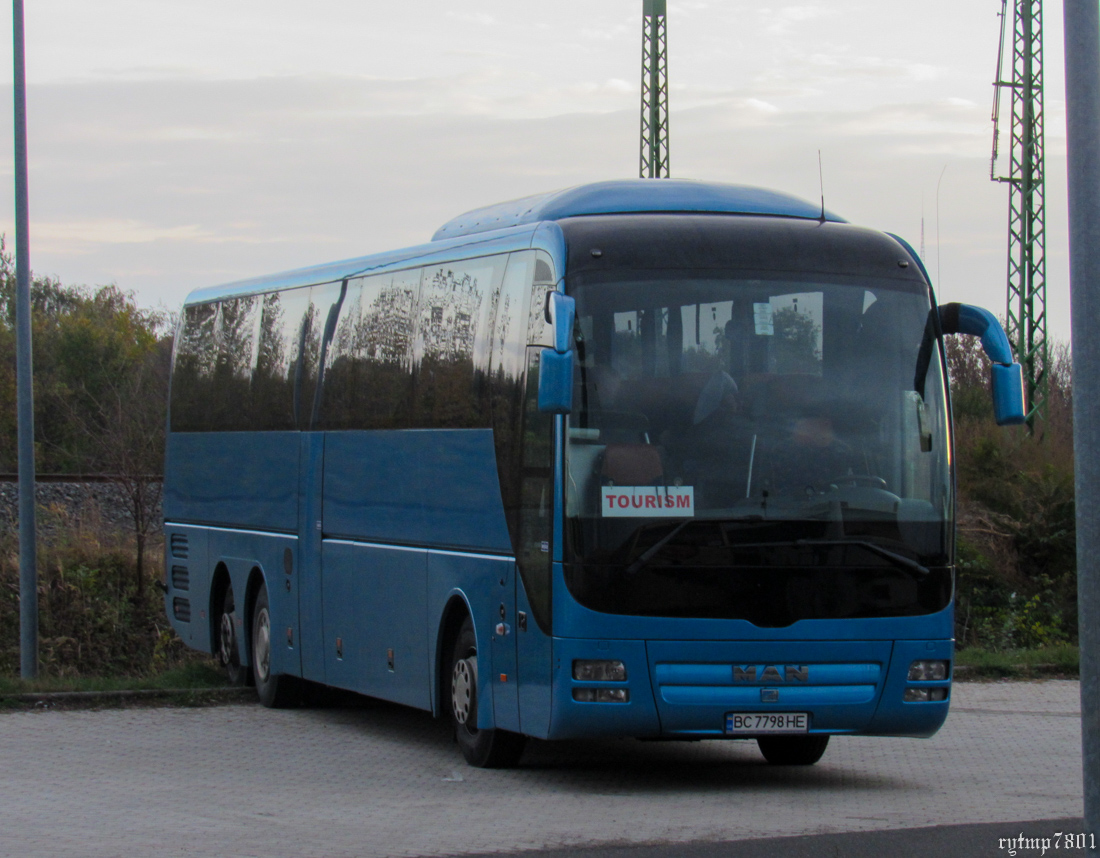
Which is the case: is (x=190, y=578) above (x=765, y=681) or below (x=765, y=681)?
below

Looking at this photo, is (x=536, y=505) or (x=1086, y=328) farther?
(x=536, y=505)

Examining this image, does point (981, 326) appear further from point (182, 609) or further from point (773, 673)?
point (182, 609)

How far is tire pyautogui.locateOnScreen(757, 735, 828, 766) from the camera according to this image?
12016 mm

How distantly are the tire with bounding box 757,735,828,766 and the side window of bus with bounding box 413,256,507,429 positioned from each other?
3042 millimetres

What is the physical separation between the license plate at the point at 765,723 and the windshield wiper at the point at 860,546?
3.31 ft

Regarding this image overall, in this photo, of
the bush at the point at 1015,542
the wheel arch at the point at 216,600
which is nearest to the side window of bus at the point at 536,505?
the wheel arch at the point at 216,600

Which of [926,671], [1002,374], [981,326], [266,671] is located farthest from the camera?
[266,671]

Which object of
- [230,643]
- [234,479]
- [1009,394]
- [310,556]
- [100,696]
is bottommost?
[100,696]

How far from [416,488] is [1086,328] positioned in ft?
22.9

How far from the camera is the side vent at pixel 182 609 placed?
18312 mm

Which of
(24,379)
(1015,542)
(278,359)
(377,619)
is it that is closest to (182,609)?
(24,379)

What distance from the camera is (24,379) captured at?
16547 mm

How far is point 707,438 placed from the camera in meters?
10.4

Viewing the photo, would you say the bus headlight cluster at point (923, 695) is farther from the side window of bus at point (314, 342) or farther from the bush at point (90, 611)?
the bush at point (90, 611)
